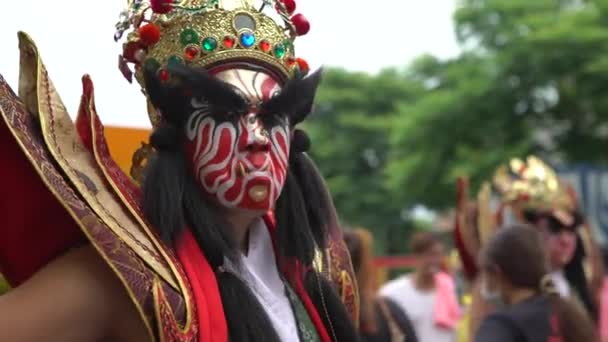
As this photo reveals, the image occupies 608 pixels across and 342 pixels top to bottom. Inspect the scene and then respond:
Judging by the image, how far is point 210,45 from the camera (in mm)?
2445

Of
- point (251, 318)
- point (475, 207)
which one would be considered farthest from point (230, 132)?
point (475, 207)

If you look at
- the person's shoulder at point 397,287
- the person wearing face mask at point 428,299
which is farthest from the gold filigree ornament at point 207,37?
the person's shoulder at point 397,287

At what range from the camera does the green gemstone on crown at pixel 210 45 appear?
244 cm

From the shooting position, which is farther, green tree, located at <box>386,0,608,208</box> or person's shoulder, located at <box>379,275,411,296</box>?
green tree, located at <box>386,0,608,208</box>

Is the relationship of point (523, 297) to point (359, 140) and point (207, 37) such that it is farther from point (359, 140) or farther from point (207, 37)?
point (359, 140)

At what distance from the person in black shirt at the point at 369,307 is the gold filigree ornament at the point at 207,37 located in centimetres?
223

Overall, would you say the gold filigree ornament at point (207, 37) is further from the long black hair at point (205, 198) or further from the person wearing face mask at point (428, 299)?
the person wearing face mask at point (428, 299)

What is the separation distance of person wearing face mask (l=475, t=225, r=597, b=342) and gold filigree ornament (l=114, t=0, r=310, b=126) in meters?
1.74

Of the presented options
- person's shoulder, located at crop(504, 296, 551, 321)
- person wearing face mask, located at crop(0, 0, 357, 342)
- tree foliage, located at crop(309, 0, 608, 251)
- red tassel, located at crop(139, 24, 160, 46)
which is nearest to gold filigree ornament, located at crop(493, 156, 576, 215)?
person's shoulder, located at crop(504, 296, 551, 321)

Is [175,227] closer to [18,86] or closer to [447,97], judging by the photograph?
[18,86]

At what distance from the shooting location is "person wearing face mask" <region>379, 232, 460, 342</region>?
708 cm

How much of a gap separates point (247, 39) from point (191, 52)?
12 centimetres

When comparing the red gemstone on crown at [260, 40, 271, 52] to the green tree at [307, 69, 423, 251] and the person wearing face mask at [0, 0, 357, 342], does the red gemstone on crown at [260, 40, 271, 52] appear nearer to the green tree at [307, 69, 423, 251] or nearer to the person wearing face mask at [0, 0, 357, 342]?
the person wearing face mask at [0, 0, 357, 342]

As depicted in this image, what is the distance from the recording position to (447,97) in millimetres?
22156
